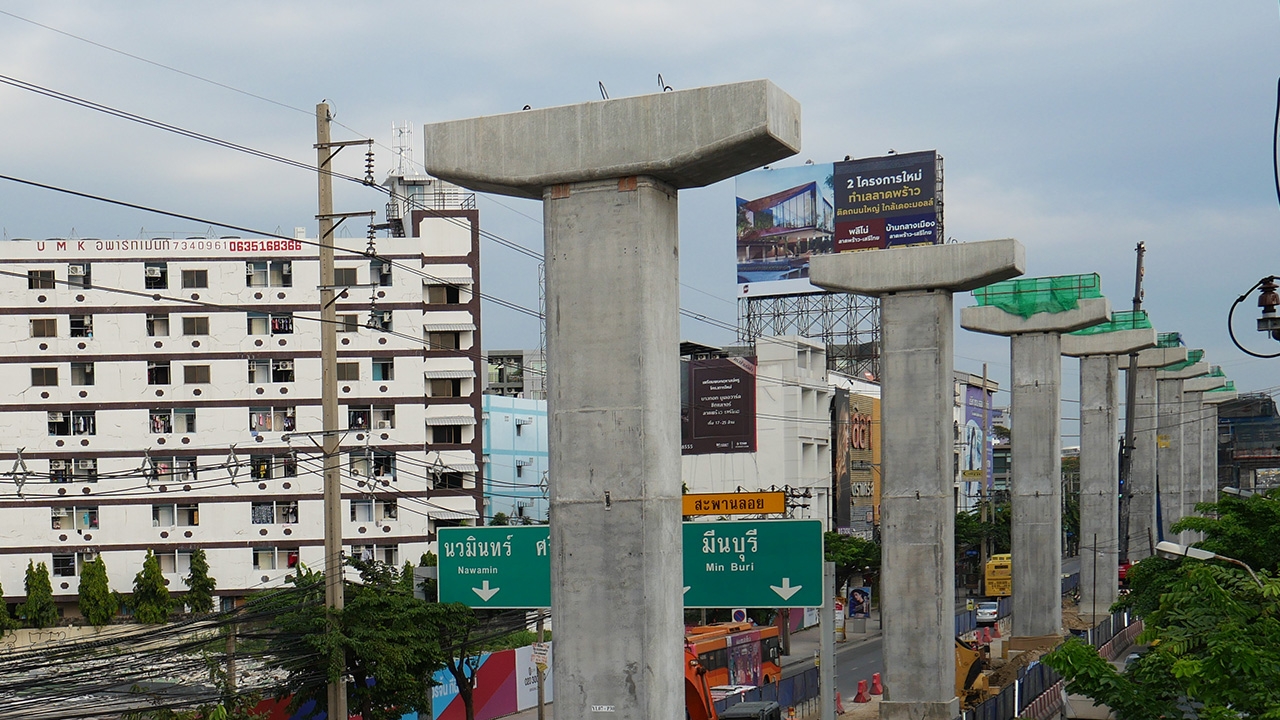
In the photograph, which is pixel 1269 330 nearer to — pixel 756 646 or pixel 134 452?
pixel 756 646

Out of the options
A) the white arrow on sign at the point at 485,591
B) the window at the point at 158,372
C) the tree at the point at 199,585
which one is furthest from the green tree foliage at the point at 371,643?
the window at the point at 158,372

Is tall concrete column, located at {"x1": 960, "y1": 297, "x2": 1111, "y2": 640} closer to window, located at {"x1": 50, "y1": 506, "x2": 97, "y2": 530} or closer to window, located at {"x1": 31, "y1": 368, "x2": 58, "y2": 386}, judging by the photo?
window, located at {"x1": 50, "y1": 506, "x2": 97, "y2": 530}

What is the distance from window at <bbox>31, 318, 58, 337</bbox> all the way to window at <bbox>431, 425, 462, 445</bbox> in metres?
20.8

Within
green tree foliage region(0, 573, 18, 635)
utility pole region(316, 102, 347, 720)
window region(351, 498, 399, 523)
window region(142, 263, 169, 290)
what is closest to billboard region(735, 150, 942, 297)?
window region(351, 498, 399, 523)

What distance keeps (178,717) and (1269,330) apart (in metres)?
27.4

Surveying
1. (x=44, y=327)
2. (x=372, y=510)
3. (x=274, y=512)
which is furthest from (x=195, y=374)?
(x=372, y=510)

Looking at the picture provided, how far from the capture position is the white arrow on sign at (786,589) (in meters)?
23.7

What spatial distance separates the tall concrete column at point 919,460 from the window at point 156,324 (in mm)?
50988

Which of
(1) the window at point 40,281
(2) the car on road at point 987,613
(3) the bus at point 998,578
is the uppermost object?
(1) the window at point 40,281

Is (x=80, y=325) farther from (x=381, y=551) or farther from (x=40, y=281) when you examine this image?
(x=381, y=551)

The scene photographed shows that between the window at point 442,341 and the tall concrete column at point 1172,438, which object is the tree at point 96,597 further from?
the tall concrete column at point 1172,438

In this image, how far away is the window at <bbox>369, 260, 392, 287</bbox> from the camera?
7538 centimetres

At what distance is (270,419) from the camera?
74062 millimetres

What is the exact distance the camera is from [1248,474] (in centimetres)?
14312
